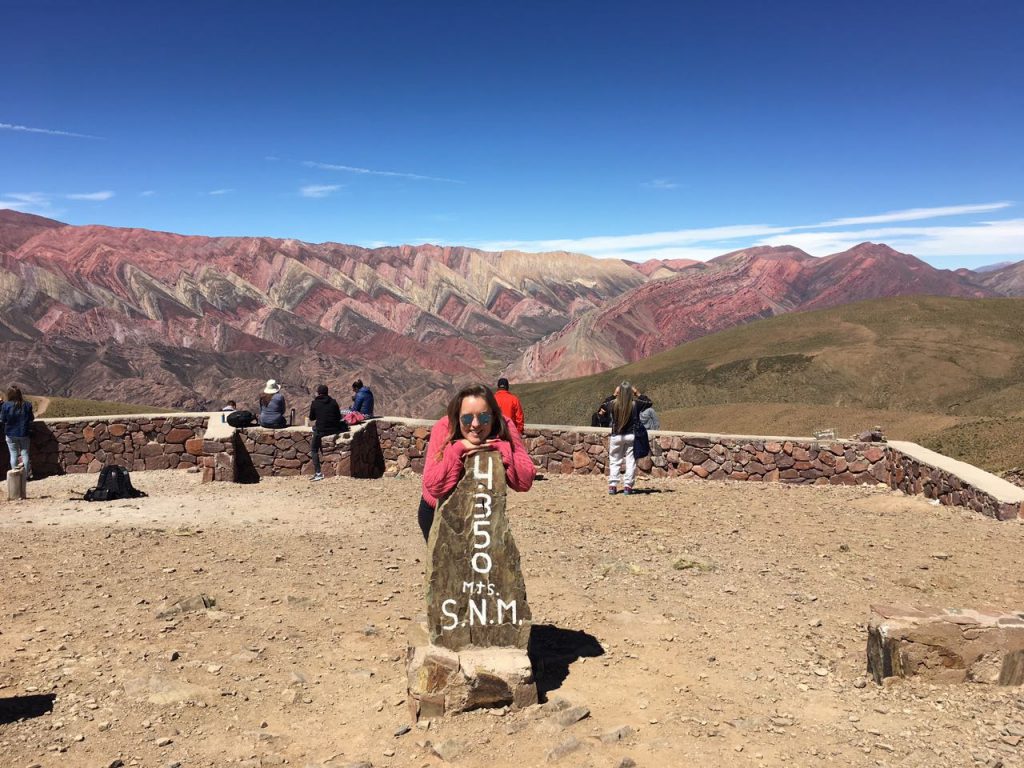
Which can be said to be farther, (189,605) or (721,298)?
(721,298)

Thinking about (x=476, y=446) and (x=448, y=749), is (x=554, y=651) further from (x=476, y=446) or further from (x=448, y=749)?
(x=476, y=446)

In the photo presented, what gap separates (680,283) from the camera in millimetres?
98000

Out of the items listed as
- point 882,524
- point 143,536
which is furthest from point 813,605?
point 143,536

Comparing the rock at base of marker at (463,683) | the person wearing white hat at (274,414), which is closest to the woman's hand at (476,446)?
the rock at base of marker at (463,683)

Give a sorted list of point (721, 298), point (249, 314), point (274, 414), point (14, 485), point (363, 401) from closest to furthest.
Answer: point (14, 485)
point (274, 414)
point (363, 401)
point (721, 298)
point (249, 314)

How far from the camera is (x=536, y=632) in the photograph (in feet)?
19.7

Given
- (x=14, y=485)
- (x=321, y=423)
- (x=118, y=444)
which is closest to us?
(x=14, y=485)

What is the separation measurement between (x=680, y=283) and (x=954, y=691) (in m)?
95.8

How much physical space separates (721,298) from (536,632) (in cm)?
9755

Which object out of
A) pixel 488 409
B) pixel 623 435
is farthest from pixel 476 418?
pixel 623 435

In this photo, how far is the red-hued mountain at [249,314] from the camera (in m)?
69.5

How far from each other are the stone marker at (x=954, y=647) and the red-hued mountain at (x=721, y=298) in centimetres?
7315

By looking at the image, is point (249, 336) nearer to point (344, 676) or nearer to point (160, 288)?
point (160, 288)

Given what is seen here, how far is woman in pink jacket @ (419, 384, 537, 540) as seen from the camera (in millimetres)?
4715
